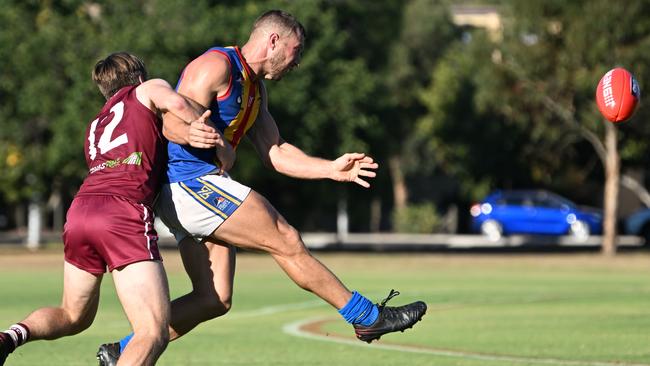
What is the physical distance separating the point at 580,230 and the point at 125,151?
4599 cm

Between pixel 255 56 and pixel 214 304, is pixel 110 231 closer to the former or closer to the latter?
pixel 214 304

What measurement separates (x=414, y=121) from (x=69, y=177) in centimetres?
2960

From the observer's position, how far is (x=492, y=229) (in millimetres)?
53531

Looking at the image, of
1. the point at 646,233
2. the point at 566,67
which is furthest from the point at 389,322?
the point at 646,233

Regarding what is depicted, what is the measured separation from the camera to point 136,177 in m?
8.03

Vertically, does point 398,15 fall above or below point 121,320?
above

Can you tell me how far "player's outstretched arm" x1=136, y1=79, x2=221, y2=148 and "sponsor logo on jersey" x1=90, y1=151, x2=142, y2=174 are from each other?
23 centimetres

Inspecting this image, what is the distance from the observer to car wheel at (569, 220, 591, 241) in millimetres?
52469

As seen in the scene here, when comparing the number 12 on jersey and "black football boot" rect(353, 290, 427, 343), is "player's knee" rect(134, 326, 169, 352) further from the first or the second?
"black football boot" rect(353, 290, 427, 343)

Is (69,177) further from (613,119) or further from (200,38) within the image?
(613,119)

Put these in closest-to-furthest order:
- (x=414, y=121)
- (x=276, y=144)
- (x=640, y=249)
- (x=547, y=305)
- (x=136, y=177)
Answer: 1. (x=136, y=177)
2. (x=276, y=144)
3. (x=547, y=305)
4. (x=640, y=249)
5. (x=414, y=121)

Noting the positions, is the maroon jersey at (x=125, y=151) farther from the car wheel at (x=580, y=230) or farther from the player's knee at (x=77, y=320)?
the car wheel at (x=580, y=230)

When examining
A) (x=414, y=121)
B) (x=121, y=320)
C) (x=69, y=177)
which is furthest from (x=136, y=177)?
(x=414, y=121)

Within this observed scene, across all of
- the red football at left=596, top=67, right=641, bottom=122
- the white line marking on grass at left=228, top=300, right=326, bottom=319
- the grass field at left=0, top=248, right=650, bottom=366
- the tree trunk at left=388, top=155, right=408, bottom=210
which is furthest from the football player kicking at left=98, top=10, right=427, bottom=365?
the tree trunk at left=388, top=155, right=408, bottom=210
